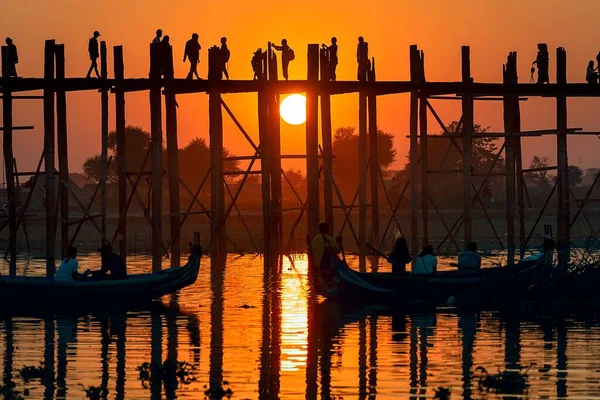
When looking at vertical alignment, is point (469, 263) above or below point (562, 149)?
below

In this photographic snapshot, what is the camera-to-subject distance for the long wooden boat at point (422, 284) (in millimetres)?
30734

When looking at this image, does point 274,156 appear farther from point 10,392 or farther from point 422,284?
point 10,392

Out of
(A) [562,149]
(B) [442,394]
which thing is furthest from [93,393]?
(A) [562,149]

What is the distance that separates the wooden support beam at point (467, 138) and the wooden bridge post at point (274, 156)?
546 cm

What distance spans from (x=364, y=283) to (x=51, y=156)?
36.4 ft

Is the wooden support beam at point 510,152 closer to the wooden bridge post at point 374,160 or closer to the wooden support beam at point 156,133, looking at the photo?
the wooden bridge post at point 374,160

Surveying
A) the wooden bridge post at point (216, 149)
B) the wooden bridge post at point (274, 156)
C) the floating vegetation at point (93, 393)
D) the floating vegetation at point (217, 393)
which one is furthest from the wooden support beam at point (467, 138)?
the floating vegetation at point (93, 393)

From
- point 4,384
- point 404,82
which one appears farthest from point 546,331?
point 404,82

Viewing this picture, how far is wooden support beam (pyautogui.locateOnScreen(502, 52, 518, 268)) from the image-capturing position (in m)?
43.5

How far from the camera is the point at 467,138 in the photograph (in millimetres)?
40219

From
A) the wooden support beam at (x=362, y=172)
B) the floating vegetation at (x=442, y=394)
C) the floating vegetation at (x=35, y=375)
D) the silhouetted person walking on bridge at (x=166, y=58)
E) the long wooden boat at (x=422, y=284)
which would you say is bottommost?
the floating vegetation at (x=442, y=394)

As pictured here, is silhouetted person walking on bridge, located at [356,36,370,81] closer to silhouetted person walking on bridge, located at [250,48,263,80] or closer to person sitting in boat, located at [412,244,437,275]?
silhouetted person walking on bridge, located at [250,48,263,80]

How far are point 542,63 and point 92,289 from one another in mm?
18226

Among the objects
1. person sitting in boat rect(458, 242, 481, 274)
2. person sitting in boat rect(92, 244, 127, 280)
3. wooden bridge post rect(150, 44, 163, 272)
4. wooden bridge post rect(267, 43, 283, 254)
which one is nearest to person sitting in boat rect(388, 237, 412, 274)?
person sitting in boat rect(458, 242, 481, 274)
